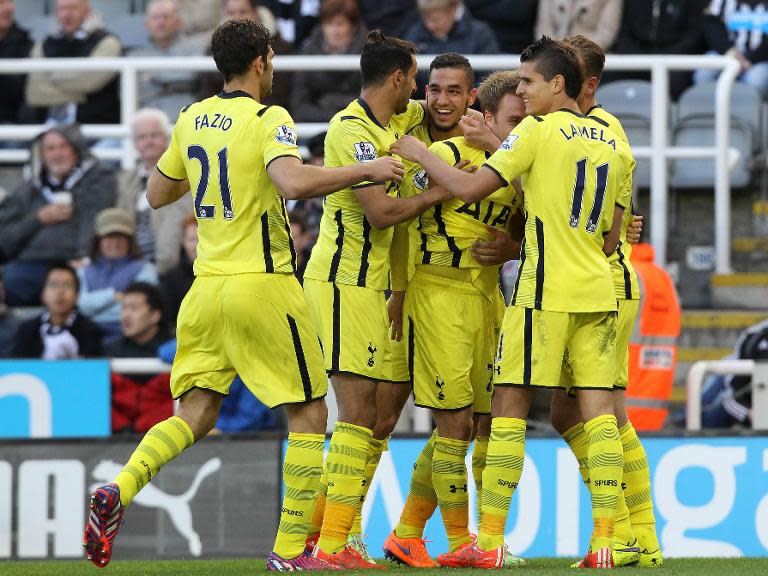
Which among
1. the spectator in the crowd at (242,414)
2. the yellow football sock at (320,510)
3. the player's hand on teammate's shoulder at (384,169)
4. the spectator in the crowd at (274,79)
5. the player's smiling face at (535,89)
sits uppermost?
the spectator in the crowd at (274,79)

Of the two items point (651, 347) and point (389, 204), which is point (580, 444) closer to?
point (389, 204)

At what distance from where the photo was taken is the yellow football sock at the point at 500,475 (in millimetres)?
6891

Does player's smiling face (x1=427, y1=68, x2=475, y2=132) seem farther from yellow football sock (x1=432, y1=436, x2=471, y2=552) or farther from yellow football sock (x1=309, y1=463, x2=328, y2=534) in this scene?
yellow football sock (x1=309, y1=463, x2=328, y2=534)

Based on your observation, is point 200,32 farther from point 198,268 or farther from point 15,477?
point 198,268

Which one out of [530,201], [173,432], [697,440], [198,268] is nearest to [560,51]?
[530,201]

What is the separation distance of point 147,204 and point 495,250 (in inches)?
181

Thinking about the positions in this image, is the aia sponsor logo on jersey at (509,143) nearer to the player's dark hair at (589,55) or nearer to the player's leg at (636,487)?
the player's dark hair at (589,55)

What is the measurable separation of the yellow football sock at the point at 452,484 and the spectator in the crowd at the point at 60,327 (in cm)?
435

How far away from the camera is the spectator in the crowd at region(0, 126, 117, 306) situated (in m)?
11.6

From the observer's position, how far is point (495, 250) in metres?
7.35

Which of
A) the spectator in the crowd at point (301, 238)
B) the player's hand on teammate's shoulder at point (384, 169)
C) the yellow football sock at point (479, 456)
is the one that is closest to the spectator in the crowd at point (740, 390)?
the spectator in the crowd at point (301, 238)

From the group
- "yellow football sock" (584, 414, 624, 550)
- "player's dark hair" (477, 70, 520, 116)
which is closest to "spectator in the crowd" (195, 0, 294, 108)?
"player's dark hair" (477, 70, 520, 116)

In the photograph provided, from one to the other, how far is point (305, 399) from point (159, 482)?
10.9 ft

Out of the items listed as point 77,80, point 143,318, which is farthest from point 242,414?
point 77,80
